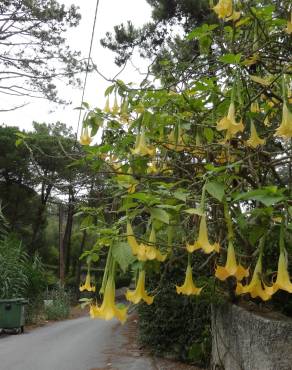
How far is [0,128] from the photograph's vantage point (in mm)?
22453

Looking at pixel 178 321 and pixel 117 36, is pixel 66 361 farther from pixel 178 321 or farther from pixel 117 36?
pixel 117 36

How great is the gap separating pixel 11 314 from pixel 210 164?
29.6 feet

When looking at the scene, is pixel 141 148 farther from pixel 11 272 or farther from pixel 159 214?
pixel 11 272

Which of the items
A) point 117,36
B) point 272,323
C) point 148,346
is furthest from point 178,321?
point 117,36

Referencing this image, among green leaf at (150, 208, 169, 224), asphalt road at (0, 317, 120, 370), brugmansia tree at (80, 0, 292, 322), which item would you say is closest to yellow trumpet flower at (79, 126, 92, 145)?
brugmansia tree at (80, 0, 292, 322)

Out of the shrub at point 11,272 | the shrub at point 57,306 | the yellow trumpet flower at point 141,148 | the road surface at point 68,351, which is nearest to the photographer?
the yellow trumpet flower at point 141,148

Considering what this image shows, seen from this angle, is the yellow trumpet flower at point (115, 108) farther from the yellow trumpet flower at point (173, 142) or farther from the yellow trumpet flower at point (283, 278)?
the yellow trumpet flower at point (283, 278)

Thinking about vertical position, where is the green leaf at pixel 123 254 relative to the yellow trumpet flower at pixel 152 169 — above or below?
below

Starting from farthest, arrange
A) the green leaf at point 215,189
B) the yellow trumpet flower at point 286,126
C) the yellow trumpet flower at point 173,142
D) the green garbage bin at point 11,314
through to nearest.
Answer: the green garbage bin at point 11,314
the yellow trumpet flower at point 173,142
the yellow trumpet flower at point 286,126
the green leaf at point 215,189

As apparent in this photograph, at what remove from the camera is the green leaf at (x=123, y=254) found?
173 cm

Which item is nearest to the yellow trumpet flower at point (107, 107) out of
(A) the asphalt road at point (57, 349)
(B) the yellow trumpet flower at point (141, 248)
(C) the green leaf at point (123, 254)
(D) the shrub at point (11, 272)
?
(B) the yellow trumpet flower at point (141, 248)

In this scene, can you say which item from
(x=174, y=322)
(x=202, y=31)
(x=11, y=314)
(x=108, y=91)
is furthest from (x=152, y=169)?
(x=11, y=314)

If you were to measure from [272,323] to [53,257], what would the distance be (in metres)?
27.9

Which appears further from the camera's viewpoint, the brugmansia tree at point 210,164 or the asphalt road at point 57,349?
the asphalt road at point 57,349
